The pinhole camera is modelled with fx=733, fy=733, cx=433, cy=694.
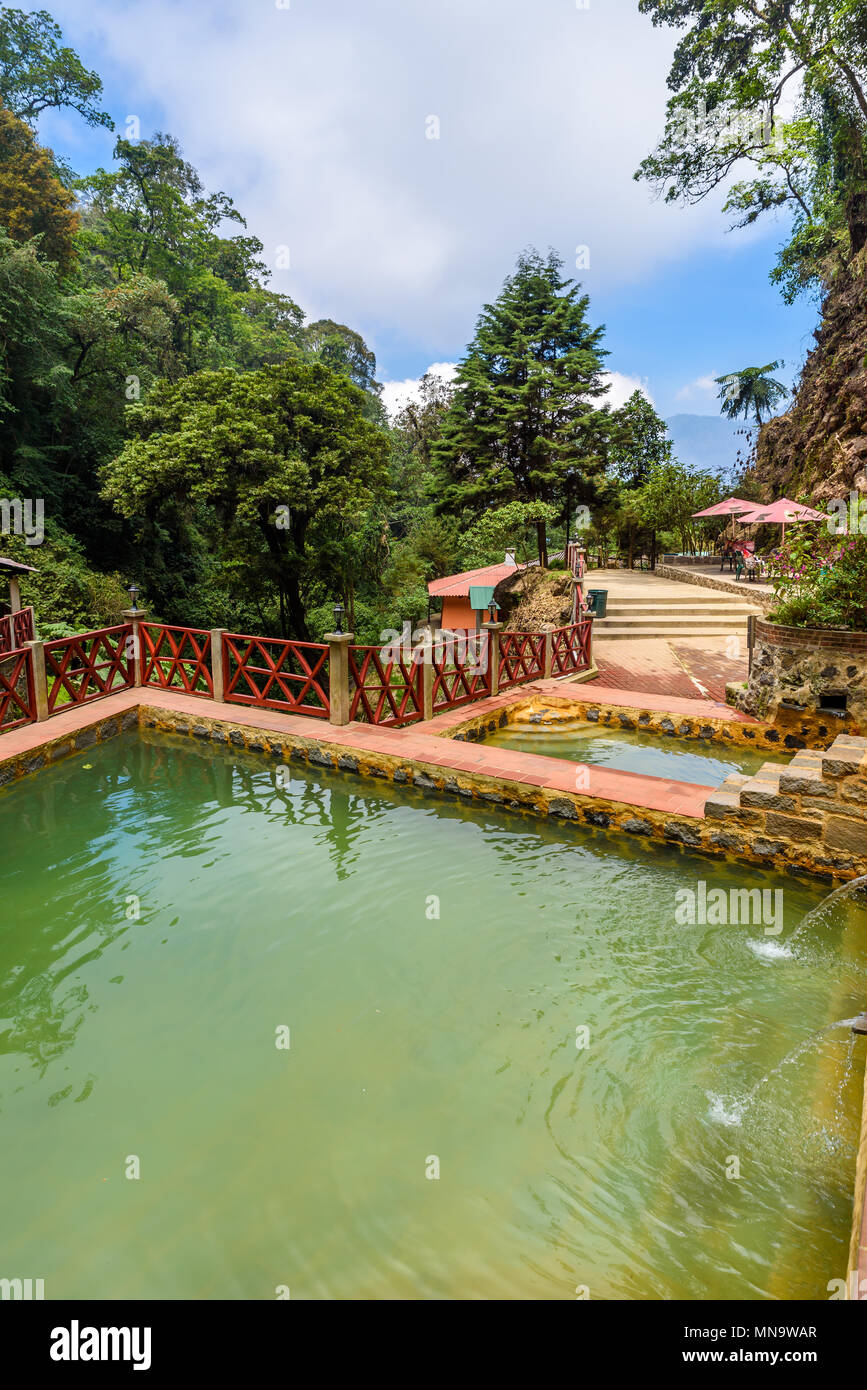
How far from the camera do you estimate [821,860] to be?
18.1 feet

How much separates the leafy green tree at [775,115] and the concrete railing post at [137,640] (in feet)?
58.7

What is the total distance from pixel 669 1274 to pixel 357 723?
21.7 feet

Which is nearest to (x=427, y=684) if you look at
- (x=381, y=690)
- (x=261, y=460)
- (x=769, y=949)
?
(x=381, y=690)

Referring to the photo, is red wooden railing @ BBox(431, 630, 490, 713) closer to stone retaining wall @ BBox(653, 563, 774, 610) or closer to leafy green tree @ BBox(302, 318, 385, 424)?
stone retaining wall @ BBox(653, 563, 774, 610)

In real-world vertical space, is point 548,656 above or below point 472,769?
above

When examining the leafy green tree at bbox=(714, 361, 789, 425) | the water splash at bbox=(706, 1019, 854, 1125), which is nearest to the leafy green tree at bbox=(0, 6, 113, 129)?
the water splash at bbox=(706, 1019, 854, 1125)

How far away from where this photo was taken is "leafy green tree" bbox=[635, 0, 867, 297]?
53.4 feet

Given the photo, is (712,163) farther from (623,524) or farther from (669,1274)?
(669,1274)

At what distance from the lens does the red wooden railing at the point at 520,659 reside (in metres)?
10.5

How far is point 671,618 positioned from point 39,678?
1206 cm

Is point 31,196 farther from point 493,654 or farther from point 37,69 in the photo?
point 493,654

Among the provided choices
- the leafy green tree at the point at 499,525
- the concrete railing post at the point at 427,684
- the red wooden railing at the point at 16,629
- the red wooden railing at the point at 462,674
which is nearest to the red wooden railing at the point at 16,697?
the red wooden railing at the point at 16,629

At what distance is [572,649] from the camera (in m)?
11.9
